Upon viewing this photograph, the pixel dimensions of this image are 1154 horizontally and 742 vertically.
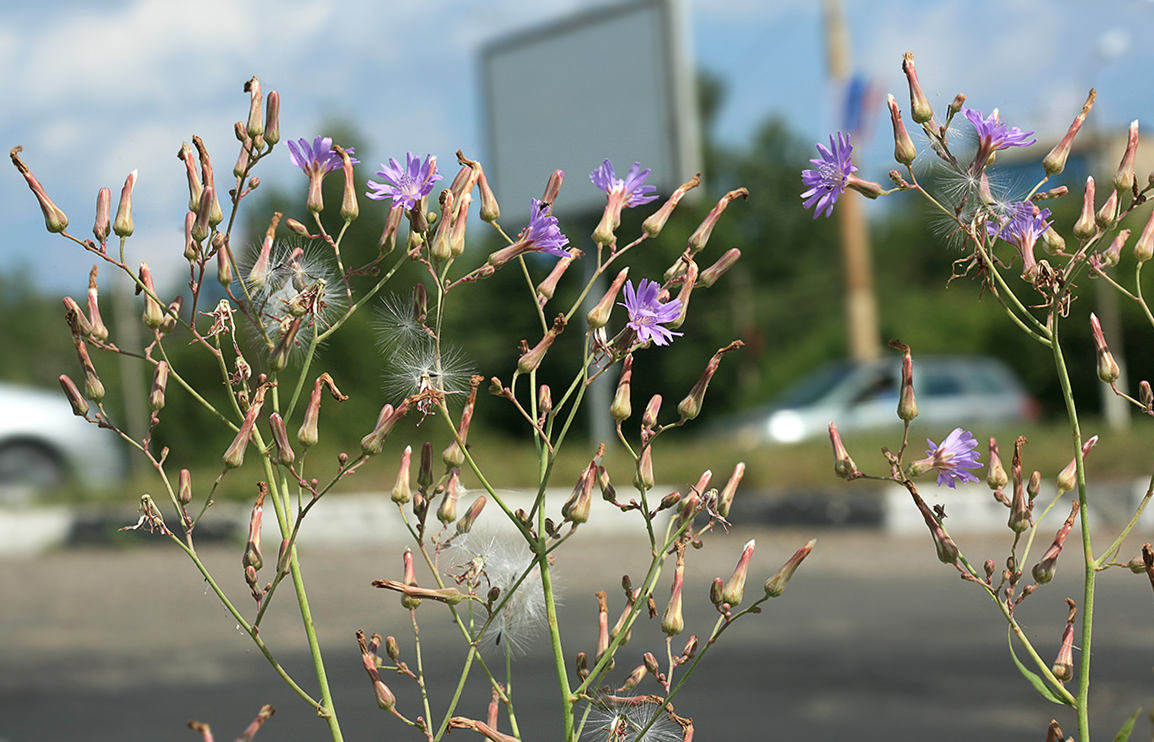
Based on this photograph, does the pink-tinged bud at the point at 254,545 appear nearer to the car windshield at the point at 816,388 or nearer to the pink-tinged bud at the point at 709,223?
the pink-tinged bud at the point at 709,223

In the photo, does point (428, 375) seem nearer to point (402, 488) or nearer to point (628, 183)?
point (402, 488)

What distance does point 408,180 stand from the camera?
1.00m

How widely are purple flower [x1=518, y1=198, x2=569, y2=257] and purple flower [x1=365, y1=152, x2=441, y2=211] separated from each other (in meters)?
0.09

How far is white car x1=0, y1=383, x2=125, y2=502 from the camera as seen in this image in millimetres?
9977

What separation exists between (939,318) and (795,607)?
444 inches

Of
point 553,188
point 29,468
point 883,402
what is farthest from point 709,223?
point 883,402

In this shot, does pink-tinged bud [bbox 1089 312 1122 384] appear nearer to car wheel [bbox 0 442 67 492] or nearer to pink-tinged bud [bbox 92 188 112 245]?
pink-tinged bud [bbox 92 188 112 245]

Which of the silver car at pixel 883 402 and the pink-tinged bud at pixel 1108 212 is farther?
the silver car at pixel 883 402

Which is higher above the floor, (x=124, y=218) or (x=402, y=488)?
(x=124, y=218)

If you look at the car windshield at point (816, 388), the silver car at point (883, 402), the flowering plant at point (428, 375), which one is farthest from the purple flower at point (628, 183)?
the car windshield at point (816, 388)

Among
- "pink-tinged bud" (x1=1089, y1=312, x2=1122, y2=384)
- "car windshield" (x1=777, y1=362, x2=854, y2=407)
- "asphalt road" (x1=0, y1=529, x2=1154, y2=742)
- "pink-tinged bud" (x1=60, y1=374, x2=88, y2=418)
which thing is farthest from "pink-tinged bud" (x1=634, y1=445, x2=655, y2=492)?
"car windshield" (x1=777, y1=362, x2=854, y2=407)

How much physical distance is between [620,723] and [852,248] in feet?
45.1

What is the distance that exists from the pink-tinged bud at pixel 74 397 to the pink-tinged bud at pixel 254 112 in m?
0.27

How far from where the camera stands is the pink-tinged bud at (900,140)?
0.97 meters
